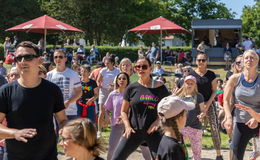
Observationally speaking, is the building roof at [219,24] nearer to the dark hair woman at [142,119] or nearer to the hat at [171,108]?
the dark hair woman at [142,119]

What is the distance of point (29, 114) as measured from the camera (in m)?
3.81

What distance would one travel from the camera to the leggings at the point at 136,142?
5.20 meters

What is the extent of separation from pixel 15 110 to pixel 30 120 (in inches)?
6.5

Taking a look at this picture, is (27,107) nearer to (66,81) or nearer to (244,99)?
(66,81)

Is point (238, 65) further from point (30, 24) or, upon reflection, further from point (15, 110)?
point (30, 24)

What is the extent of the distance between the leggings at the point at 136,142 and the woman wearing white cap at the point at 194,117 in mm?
1600

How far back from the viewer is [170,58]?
1195 inches

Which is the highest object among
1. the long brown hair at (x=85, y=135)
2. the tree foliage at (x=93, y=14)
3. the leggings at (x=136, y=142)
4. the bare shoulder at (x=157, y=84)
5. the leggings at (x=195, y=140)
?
the tree foliage at (x=93, y=14)

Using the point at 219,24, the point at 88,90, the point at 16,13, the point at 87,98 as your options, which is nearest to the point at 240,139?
the point at 87,98

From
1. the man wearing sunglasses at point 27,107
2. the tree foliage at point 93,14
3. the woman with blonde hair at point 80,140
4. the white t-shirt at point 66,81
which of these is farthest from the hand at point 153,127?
the tree foliage at point 93,14

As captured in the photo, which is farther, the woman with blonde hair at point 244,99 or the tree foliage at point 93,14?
the tree foliage at point 93,14

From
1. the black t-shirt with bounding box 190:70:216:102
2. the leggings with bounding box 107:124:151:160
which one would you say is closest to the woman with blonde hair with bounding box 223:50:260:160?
the leggings with bounding box 107:124:151:160

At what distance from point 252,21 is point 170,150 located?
6158cm

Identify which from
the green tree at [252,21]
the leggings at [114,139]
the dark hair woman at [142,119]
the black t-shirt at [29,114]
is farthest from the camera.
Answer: the green tree at [252,21]
